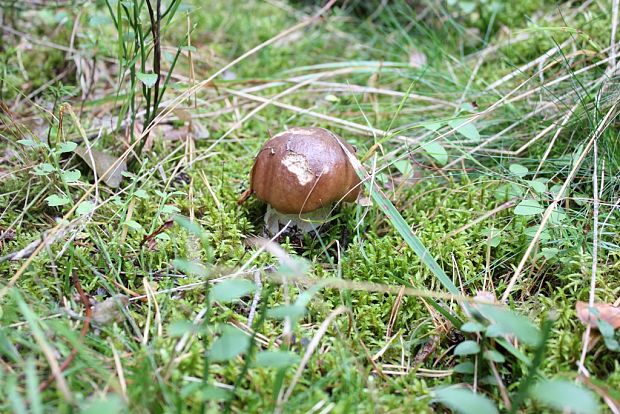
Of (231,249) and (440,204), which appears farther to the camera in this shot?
(440,204)

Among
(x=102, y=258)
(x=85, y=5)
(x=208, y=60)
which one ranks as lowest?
(x=102, y=258)

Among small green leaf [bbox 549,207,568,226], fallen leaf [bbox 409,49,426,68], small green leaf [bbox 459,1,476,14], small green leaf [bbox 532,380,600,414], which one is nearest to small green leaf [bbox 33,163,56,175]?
small green leaf [bbox 532,380,600,414]

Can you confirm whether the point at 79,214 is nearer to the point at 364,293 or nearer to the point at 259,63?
the point at 364,293

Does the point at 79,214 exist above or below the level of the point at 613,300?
above

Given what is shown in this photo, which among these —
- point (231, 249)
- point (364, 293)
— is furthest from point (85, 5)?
point (364, 293)

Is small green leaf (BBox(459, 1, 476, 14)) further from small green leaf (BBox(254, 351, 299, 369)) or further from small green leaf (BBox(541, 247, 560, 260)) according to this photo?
small green leaf (BBox(254, 351, 299, 369))

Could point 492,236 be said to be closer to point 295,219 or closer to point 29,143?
point 295,219
